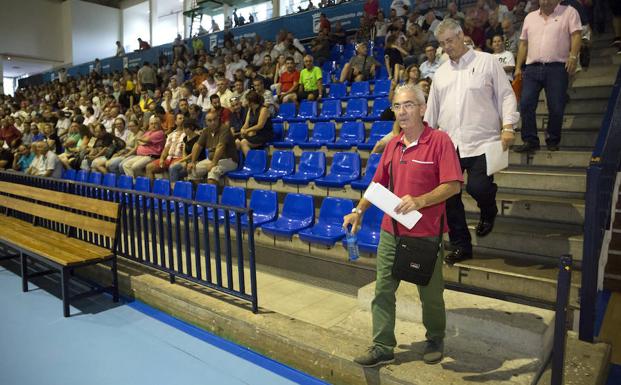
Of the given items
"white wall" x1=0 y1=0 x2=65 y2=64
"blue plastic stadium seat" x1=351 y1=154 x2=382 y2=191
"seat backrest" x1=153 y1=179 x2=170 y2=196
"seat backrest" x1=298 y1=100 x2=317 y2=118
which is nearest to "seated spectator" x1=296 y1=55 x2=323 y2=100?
"seat backrest" x1=298 y1=100 x2=317 y2=118

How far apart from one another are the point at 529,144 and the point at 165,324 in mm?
3576

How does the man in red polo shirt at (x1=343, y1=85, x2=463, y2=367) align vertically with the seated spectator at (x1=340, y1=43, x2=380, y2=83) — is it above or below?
below

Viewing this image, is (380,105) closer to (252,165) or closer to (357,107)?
(357,107)

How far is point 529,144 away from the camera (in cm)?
401

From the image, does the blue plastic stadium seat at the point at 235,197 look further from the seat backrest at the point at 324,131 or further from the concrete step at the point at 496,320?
the concrete step at the point at 496,320

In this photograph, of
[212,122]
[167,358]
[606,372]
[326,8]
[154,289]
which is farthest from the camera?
[326,8]

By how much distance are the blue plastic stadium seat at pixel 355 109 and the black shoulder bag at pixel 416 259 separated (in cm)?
484

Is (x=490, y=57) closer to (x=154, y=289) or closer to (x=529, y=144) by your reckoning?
(x=529, y=144)

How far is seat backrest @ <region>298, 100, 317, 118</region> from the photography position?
749cm

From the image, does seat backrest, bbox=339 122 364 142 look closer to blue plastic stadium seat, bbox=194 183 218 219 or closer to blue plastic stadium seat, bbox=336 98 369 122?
blue plastic stadium seat, bbox=336 98 369 122

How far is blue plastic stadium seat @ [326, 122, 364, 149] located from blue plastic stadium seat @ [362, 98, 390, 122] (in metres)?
0.36

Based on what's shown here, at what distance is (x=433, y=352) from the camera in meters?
2.35

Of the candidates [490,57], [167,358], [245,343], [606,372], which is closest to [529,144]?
[490,57]

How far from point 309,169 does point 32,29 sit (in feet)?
70.8
